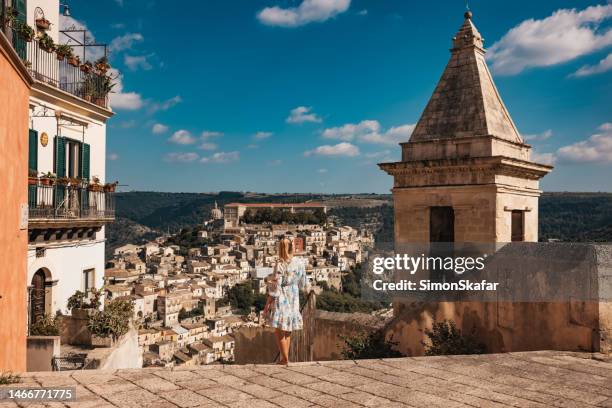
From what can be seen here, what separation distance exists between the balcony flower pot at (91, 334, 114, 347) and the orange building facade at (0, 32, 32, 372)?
89.3 inches

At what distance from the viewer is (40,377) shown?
4.58 meters

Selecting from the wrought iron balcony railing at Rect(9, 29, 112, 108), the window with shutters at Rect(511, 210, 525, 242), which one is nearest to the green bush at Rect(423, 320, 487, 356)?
the window with shutters at Rect(511, 210, 525, 242)

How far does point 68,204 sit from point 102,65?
3341 mm

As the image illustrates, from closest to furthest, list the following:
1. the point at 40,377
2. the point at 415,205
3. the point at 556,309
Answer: the point at 40,377, the point at 556,309, the point at 415,205

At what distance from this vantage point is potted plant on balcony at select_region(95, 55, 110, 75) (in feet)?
36.9

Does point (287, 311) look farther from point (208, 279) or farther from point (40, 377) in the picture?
point (208, 279)

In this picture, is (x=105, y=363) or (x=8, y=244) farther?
(x=105, y=363)

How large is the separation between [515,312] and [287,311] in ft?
10.8

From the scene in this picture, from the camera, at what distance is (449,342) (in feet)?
24.6

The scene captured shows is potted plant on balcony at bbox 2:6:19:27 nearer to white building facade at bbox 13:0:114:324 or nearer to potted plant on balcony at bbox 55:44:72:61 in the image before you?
white building facade at bbox 13:0:114:324

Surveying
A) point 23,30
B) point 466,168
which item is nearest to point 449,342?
point 466,168

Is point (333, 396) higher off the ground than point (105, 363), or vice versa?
point (333, 396)

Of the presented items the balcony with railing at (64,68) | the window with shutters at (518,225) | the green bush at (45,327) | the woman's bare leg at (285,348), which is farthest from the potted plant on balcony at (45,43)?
the window with shutters at (518,225)

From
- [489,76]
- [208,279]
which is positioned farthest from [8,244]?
[208,279]
